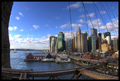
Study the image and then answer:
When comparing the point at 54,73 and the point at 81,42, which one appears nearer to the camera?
the point at 54,73

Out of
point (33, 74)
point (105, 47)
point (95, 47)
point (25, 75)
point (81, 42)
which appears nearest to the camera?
point (25, 75)

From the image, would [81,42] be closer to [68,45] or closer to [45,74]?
[68,45]

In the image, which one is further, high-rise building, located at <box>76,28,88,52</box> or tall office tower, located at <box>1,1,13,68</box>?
high-rise building, located at <box>76,28,88,52</box>

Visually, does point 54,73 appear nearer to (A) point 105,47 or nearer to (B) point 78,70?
(B) point 78,70

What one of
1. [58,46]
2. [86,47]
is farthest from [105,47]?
[58,46]

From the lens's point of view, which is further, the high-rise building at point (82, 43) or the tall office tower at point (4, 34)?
the high-rise building at point (82, 43)

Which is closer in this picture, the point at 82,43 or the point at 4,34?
the point at 4,34

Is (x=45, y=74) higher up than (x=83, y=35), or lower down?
lower down

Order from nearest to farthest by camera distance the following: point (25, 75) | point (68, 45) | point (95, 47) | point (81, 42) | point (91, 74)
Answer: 1. point (25, 75)
2. point (91, 74)
3. point (95, 47)
4. point (81, 42)
5. point (68, 45)

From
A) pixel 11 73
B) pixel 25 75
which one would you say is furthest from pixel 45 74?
pixel 11 73
